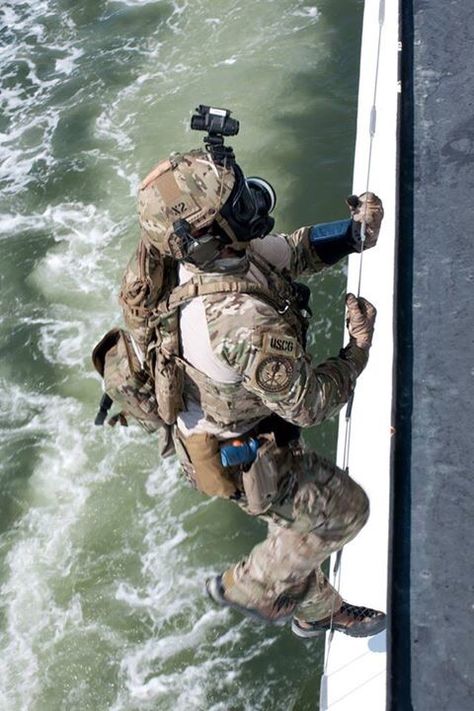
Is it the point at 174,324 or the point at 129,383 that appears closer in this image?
the point at 174,324

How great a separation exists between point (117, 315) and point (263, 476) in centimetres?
380

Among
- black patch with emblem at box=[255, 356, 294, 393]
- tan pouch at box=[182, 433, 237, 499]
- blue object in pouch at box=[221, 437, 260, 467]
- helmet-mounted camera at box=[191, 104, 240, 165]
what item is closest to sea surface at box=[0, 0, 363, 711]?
tan pouch at box=[182, 433, 237, 499]

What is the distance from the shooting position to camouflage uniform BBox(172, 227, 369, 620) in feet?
7.94

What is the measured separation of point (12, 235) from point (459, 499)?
17.6 ft

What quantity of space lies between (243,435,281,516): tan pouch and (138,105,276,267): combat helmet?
66 cm

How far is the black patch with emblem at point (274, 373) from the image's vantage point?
239 centimetres

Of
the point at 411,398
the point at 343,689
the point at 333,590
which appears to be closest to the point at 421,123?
the point at 411,398

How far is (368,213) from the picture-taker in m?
3.09

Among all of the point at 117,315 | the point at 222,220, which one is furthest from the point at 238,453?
the point at 117,315

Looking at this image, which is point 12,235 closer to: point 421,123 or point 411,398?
point 421,123

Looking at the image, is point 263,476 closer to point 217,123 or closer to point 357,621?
point 357,621

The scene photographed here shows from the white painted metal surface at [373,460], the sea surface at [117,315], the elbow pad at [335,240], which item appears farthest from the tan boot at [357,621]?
the elbow pad at [335,240]

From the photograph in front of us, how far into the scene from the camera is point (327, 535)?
9.75 ft

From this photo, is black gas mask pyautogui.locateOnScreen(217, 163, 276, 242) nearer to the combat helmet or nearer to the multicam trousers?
the combat helmet
